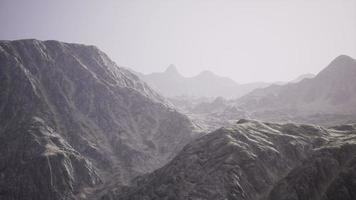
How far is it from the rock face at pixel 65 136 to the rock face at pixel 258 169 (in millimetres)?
47952

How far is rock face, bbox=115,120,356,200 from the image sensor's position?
7581cm

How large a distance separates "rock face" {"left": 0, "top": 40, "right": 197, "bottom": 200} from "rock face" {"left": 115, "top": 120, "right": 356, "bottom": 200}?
48.0m

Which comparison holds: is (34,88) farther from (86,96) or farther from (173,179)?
(173,179)

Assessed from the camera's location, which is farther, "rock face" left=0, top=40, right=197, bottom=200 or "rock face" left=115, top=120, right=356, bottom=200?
"rock face" left=0, top=40, right=197, bottom=200

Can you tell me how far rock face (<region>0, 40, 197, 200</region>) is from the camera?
408 feet

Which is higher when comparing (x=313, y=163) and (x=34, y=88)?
(x=34, y=88)

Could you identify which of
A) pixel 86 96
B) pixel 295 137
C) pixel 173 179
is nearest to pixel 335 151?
pixel 295 137

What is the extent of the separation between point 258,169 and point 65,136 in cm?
11488

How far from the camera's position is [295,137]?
10300cm

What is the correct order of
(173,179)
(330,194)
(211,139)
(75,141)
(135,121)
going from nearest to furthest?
1. (330,194)
2. (173,179)
3. (211,139)
4. (75,141)
5. (135,121)

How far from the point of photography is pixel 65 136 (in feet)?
523

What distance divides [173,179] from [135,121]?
108 meters

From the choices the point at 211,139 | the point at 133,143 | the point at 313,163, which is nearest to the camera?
the point at 313,163

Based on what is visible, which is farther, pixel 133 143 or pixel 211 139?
pixel 133 143
